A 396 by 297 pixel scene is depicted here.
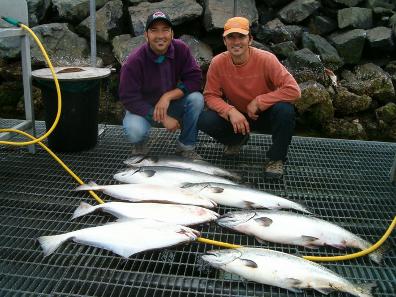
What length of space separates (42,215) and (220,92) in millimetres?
1927

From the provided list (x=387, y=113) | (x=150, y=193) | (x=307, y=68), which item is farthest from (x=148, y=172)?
(x=387, y=113)

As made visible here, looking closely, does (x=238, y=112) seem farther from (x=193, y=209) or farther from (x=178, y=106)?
(x=193, y=209)

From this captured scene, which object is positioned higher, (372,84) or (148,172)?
(372,84)

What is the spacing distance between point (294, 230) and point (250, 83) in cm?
155

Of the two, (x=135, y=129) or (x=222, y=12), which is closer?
(x=135, y=129)

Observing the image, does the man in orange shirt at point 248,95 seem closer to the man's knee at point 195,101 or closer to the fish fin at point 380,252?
the man's knee at point 195,101

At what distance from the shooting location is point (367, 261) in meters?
2.73

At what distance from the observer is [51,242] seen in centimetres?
263

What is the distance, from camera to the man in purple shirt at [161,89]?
3879mm

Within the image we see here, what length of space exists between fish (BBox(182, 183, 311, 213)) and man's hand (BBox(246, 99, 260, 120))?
77 cm

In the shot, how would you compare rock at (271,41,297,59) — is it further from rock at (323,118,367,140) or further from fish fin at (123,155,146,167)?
fish fin at (123,155,146,167)

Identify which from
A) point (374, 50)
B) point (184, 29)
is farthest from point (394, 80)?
point (184, 29)

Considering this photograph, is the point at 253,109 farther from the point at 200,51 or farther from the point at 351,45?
the point at 351,45

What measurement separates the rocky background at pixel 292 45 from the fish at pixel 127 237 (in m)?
4.18
